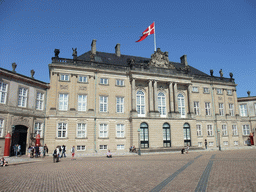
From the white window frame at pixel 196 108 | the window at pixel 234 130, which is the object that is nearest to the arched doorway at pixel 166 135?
the white window frame at pixel 196 108

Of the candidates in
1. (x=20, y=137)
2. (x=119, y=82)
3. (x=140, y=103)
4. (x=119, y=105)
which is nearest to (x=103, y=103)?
(x=119, y=105)

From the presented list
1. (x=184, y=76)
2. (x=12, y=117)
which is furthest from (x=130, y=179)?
(x=184, y=76)

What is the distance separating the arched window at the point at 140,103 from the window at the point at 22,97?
19039mm

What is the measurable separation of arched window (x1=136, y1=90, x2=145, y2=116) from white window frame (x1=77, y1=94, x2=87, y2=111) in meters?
9.83

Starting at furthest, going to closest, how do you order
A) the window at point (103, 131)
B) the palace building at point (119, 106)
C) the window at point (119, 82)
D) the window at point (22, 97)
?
1. the window at point (119, 82)
2. the window at point (103, 131)
3. the palace building at point (119, 106)
4. the window at point (22, 97)

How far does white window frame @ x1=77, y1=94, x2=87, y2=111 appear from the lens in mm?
34312

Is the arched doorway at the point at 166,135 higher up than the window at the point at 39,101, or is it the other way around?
the window at the point at 39,101

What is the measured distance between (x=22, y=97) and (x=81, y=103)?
30.1 ft

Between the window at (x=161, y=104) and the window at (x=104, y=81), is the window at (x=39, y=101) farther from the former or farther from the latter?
the window at (x=161, y=104)

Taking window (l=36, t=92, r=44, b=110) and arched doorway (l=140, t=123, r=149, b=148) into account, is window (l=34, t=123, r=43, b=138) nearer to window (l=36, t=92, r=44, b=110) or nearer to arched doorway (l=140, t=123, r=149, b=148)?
window (l=36, t=92, r=44, b=110)

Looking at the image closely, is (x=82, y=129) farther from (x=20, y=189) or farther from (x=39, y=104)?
(x=20, y=189)

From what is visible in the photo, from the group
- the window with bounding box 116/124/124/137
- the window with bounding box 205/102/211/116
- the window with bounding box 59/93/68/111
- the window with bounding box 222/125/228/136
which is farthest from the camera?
the window with bounding box 222/125/228/136

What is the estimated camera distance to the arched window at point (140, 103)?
123 ft

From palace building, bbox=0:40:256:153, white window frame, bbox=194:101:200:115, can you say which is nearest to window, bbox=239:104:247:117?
palace building, bbox=0:40:256:153
